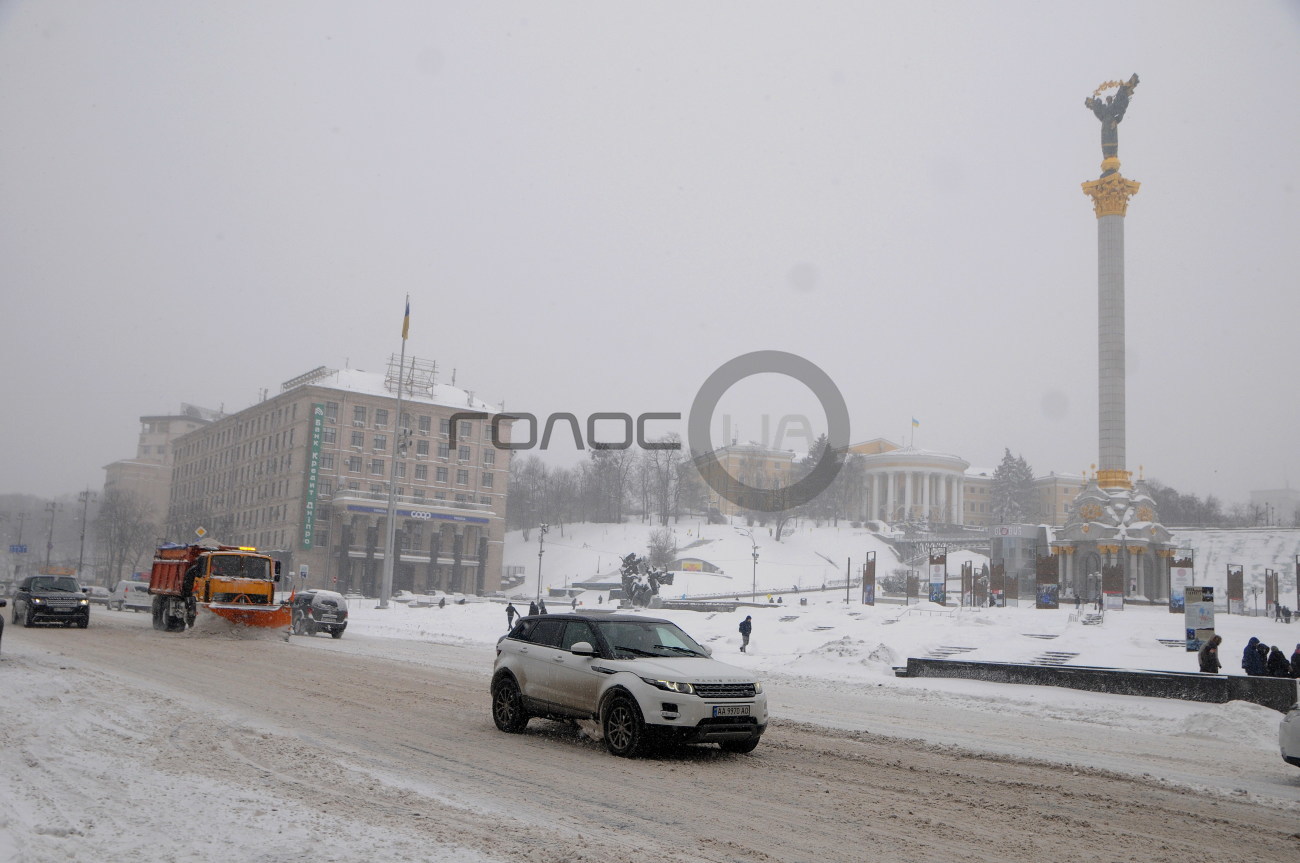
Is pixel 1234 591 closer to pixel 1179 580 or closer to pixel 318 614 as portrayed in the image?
pixel 1179 580

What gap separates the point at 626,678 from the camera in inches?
414

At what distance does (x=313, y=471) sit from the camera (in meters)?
84.9

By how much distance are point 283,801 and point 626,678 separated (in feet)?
12.8

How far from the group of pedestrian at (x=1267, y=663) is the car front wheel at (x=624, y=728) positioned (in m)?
15.9

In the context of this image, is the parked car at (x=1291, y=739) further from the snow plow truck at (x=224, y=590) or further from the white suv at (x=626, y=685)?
the snow plow truck at (x=224, y=590)

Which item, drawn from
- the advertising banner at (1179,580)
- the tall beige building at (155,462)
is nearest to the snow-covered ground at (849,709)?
the advertising banner at (1179,580)

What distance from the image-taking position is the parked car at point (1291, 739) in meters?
Result: 10.8

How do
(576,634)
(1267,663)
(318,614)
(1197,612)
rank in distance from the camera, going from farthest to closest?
(318,614) < (1197,612) < (1267,663) < (576,634)

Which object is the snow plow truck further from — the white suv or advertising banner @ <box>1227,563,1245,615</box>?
advertising banner @ <box>1227,563,1245,615</box>

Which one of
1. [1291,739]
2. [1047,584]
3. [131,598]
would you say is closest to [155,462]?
[131,598]

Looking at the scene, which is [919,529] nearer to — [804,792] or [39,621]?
[39,621]

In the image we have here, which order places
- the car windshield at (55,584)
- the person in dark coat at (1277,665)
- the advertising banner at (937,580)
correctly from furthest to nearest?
the advertising banner at (937,580), the car windshield at (55,584), the person in dark coat at (1277,665)

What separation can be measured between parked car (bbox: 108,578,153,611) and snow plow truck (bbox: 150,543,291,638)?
2342 centimetres

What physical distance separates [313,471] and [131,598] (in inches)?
1331
